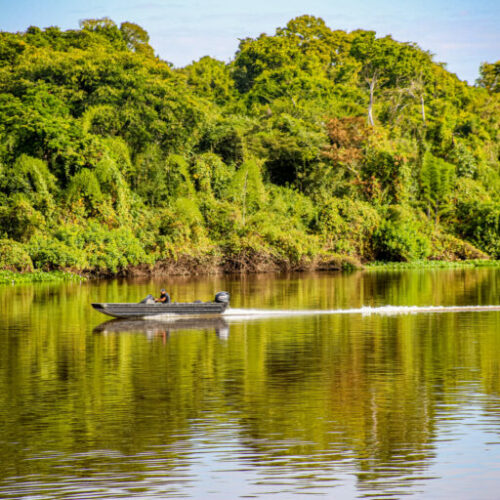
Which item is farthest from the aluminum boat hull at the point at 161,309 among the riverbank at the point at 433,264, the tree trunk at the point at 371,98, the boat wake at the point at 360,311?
the tree trunk at the point at 371,98

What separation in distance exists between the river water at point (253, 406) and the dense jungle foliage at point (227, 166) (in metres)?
22.3

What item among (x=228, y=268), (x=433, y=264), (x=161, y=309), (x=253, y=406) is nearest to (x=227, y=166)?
(x=228, y=268)

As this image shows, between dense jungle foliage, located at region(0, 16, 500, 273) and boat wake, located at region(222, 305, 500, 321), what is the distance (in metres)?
18.5

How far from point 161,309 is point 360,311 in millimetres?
7238

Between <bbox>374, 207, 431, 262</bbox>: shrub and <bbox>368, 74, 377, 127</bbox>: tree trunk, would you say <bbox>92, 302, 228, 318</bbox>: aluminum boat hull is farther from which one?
<bbox>368, 74, 377, 127</bbox>: tree trunk

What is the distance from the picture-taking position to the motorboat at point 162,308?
2692cm

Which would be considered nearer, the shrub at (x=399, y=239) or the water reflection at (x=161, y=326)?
the water reflection at (x=161, y=326)

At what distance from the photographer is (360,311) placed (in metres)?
29.9

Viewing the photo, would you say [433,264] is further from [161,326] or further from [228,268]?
[161,326]

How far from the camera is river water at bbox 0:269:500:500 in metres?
10.5

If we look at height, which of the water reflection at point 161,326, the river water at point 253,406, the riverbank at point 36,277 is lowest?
the river water at point 253,406

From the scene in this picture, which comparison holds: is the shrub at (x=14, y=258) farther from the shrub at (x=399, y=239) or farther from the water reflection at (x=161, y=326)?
the shrub at (x=399, y=239)

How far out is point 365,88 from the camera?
7669cm

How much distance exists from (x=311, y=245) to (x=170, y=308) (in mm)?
27495
